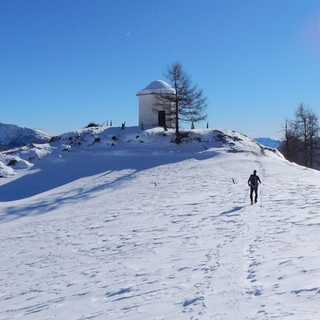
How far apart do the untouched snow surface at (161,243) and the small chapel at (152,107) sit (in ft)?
44.9

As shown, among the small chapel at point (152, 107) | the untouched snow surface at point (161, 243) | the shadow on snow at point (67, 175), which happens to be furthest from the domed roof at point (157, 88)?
the untouched snow surface at point (161, 243)

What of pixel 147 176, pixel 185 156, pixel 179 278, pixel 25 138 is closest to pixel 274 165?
pixel 185 156

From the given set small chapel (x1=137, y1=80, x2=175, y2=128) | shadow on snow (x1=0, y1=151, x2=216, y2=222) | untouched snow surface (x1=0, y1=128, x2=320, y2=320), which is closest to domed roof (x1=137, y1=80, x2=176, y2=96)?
small chapel (x1=137, y1=80, x2=175, y2=128)

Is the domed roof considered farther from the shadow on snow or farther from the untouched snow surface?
the untouched snow surface

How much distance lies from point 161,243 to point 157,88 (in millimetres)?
36788

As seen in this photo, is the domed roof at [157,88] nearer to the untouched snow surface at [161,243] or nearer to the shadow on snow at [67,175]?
the shadow on snow at [67,175]

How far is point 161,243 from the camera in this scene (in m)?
13.2

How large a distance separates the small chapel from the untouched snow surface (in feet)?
44.9

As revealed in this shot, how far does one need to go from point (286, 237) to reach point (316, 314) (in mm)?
6140

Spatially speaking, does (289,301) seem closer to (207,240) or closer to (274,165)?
(207,240)

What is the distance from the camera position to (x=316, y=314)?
551cm

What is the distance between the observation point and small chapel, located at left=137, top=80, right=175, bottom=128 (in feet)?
155

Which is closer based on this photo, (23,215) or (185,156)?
(23,215)

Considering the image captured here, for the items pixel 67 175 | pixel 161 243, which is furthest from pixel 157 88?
pixel 161 243
